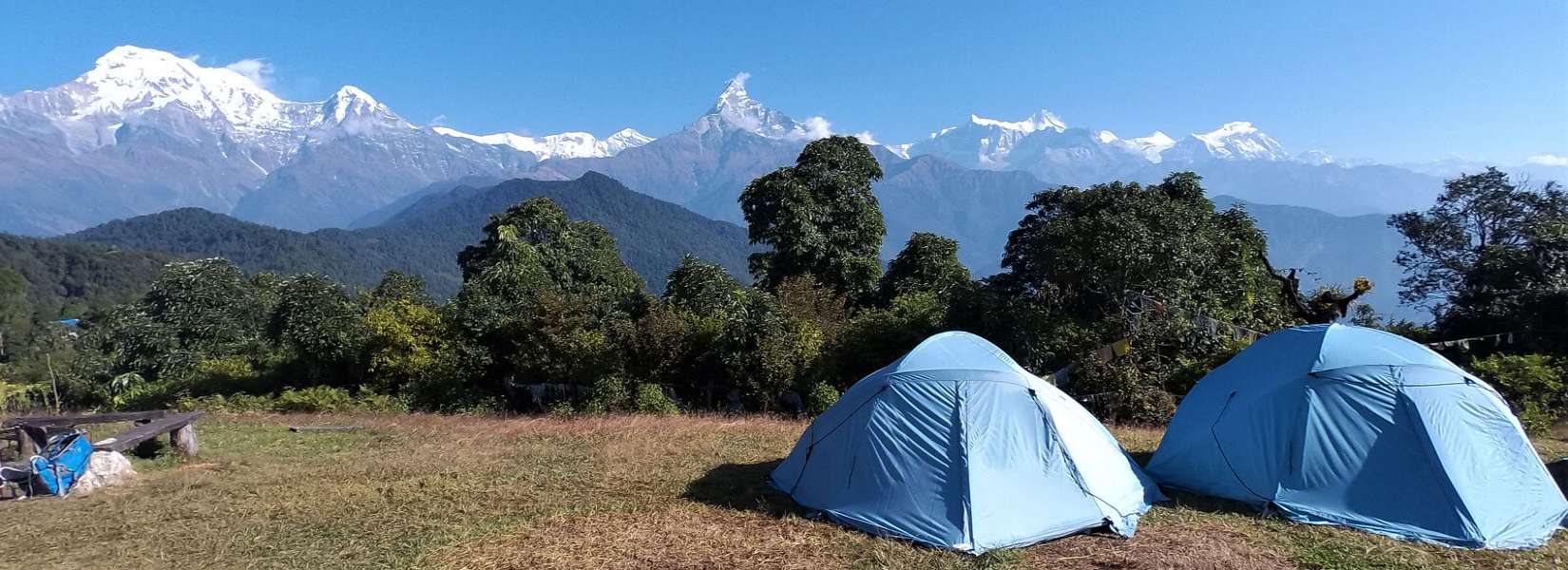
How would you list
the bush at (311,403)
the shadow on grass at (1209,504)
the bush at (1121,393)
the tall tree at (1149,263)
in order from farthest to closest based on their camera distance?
the bush at (311,403) < the bush at (1121,393) < the tall tree at (1149,263) < the shadow on grass at (1209,504)

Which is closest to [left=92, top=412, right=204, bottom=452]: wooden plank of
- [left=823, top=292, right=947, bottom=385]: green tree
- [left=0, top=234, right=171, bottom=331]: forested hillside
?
[left=823, top=292, right=947, bottom=385]: green tree

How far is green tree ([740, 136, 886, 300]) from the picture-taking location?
23.5m

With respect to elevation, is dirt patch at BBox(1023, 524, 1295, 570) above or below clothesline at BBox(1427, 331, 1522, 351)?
below

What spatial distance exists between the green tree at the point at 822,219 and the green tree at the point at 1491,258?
554 inches

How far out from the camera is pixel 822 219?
947 inches

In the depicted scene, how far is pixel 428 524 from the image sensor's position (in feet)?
25.7

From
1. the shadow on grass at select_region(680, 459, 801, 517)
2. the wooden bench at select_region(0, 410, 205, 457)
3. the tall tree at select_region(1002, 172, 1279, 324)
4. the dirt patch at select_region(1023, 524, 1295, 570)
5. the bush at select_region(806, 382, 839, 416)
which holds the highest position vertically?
the tall tree at select_region(1002, 172, 1279, 324)

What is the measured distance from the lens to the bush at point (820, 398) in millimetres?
15141

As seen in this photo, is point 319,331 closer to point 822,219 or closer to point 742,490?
point 822,219

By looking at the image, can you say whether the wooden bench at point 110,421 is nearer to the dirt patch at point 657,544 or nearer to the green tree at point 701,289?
the dirt patch at point 657,544

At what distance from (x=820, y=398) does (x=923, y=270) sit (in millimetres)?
8158

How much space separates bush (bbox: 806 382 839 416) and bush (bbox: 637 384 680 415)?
289 centimetres

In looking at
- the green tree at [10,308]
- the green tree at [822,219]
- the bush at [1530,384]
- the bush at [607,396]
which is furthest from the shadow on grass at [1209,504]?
the green tree at [10,308]

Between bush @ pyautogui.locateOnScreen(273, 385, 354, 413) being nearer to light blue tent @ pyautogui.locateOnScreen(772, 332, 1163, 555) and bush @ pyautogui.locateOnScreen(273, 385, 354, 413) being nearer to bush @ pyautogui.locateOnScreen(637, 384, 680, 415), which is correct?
bush @ pyautogui.locateOnScreen(637, 384, 680, 415)
